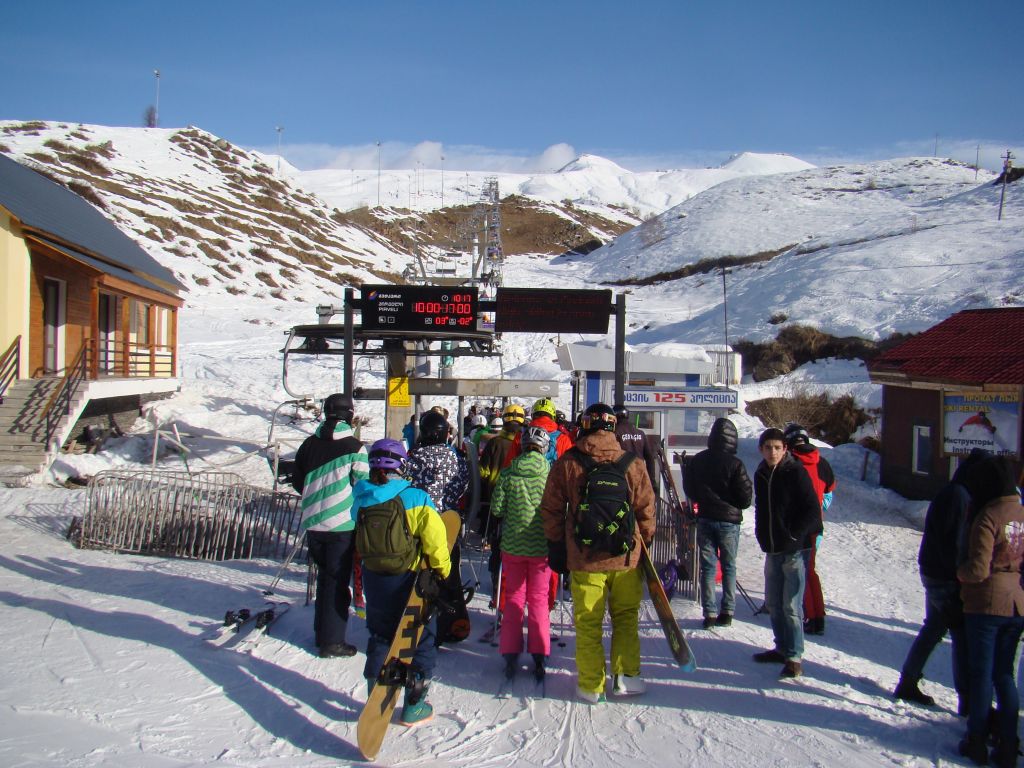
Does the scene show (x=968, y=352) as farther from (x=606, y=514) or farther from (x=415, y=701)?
(x=415, y=701)

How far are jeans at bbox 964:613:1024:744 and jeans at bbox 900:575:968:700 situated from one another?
0.66ft

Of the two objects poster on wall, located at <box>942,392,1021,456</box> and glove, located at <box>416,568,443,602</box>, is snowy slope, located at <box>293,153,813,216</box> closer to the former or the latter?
poster on wall, located at <box>942,392,1021,456</box>

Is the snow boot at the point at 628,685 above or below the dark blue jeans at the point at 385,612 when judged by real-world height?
below

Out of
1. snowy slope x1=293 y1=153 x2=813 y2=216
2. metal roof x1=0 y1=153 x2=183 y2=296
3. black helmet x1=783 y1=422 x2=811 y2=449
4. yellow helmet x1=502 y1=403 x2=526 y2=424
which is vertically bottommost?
black helmet x1=783 y1=422 x2=811 y2=449

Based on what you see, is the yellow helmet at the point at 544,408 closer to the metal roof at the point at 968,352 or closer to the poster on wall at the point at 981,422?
the poster on wall at the point at 981,422

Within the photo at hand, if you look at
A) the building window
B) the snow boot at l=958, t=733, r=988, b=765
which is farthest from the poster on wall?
the snow boot at l=958, t=733, r=988, b=765

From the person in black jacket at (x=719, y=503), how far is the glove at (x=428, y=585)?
2.69m

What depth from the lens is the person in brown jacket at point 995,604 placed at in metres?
4.10

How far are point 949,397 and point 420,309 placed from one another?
31.0 feet

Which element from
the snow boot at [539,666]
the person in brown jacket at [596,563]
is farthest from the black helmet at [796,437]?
the snow boot at [539,666]

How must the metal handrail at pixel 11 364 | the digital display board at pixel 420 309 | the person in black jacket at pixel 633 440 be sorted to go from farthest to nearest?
the metal handrail at pixel 11 364 < the digital display board at pixel 420 309 < the person in black jacket at pixel 633 440

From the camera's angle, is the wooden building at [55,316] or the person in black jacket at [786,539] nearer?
the person in black jacket at [786,539]

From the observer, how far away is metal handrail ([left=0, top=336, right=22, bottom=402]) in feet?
52.5

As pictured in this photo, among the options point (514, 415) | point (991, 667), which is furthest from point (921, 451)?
point (991, 667)
